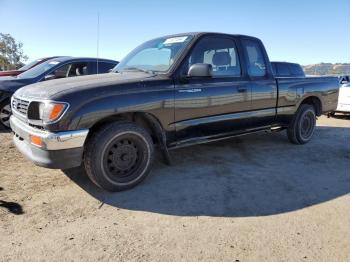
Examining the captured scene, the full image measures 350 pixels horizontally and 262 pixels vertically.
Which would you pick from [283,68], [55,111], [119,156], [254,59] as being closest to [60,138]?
[55,111]

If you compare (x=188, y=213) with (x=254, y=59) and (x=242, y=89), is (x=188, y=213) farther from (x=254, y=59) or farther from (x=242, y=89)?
(x=254, y=59)

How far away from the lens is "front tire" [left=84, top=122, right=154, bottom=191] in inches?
150

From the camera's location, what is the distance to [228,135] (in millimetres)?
5203

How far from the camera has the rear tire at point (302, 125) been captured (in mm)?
6473

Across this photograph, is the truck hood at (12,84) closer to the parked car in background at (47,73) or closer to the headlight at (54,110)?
the parked car in background at (47,73)

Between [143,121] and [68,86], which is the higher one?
[68,86]

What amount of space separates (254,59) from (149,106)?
2341 mm

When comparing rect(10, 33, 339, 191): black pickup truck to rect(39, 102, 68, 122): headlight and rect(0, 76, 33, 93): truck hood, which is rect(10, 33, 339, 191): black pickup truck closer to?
rect(39, 102, 68, 122): headlight

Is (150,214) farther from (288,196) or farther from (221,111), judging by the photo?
(221,111)

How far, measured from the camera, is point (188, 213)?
3531 mm

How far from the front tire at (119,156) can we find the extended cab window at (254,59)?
226 centimetres

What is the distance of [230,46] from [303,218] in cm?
289

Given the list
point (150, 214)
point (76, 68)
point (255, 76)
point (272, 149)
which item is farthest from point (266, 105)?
point (76, 68)

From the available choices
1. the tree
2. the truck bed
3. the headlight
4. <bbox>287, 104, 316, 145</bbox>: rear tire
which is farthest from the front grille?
the tree
